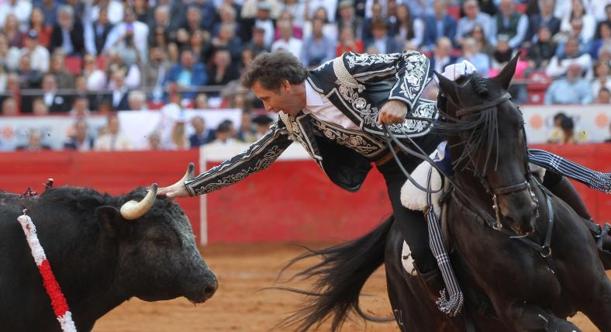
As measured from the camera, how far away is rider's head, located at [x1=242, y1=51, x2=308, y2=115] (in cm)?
533

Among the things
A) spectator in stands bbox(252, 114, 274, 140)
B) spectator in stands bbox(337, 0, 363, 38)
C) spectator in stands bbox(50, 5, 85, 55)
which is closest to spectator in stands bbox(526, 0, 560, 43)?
spectator in stands bbox(337, 0, 363, 38)

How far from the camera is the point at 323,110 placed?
5.56m

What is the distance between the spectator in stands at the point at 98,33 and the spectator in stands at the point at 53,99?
1477mm

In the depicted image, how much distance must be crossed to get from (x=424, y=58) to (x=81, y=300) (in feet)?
6.65

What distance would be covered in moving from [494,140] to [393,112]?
0.61 m

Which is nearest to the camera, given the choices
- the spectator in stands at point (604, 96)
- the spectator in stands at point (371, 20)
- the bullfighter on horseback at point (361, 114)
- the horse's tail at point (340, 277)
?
the bullfighter on horseback at point (361, 114)

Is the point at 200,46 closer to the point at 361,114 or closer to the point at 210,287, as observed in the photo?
the point at 361,114

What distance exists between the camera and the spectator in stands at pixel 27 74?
1573cm

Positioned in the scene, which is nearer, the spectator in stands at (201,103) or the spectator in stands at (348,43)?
the spectator in stands at (201,103)

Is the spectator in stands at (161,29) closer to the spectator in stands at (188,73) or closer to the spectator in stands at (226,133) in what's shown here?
the spectator in stands at (188,73)

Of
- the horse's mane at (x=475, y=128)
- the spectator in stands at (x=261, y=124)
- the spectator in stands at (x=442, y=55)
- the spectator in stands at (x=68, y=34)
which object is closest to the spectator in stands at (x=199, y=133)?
the spectator in stands at (x=261, y=124)

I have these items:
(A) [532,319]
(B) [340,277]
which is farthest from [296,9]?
(A) [532,319]

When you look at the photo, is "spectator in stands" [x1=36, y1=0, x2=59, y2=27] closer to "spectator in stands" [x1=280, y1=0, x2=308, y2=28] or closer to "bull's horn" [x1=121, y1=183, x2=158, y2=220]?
"spectator in stands" [x1=280, y1=0, x2=308, y2=28]

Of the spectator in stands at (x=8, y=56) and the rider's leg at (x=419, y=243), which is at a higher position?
the rider's leg at (x=419, y=243)
